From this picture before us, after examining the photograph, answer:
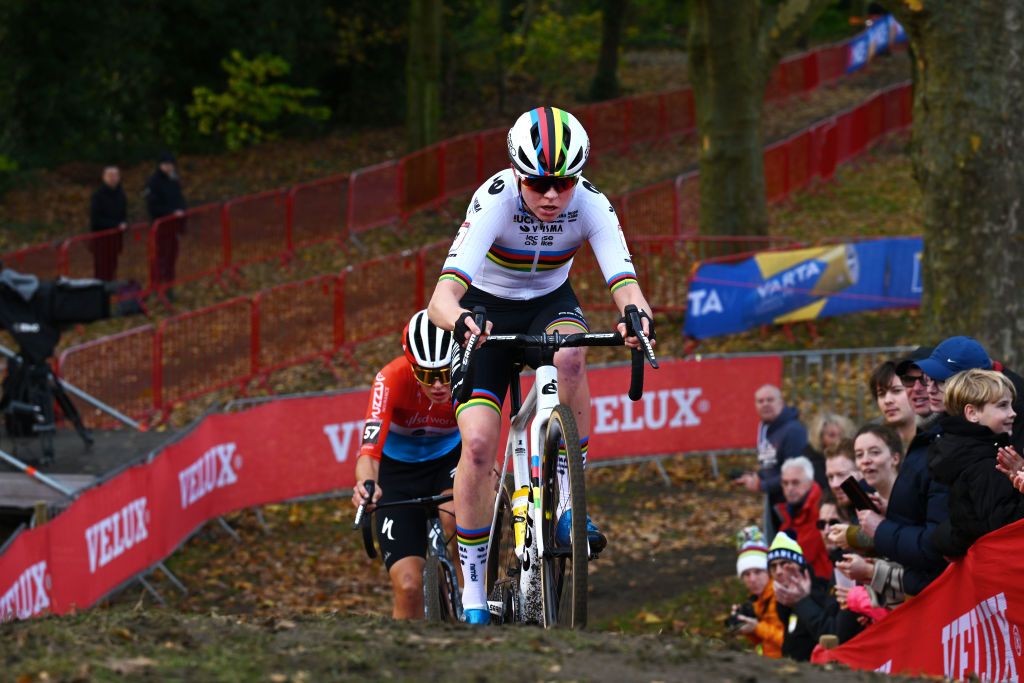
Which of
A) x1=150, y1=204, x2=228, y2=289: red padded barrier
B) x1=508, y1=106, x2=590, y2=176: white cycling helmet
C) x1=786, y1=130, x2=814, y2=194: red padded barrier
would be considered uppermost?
x1=786, y1=130, x2=814, y2=194: red padded barrier

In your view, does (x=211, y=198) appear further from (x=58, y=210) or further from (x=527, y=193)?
(x=527, y=193)

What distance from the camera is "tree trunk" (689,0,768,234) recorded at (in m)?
21.7

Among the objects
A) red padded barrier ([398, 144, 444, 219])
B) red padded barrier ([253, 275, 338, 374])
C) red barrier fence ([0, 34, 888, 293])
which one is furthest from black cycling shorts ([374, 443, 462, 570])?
red padded barrier ([398, 144, 444, 219])

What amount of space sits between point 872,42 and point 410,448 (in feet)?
123

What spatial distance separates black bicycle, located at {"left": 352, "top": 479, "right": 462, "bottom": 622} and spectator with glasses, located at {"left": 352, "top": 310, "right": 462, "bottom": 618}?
99 millimetres

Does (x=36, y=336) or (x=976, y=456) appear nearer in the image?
(x=976, y=456)

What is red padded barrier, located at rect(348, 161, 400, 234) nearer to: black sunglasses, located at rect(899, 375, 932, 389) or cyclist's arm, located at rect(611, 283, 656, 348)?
black sunglasses, located at rect(899, 375, 932, 389)

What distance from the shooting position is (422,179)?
27.3 metres

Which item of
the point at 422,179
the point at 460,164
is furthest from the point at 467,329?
the point at 460,164

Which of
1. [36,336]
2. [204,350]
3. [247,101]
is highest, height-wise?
[247,101]

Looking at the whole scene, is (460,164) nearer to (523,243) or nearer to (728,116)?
(728,116)

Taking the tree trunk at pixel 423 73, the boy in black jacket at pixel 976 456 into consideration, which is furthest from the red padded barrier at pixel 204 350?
the tree trunk at pixel 423 73

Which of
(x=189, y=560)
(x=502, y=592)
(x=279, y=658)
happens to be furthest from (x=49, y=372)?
(x=279, y=658)

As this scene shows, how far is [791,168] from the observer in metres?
28.8
